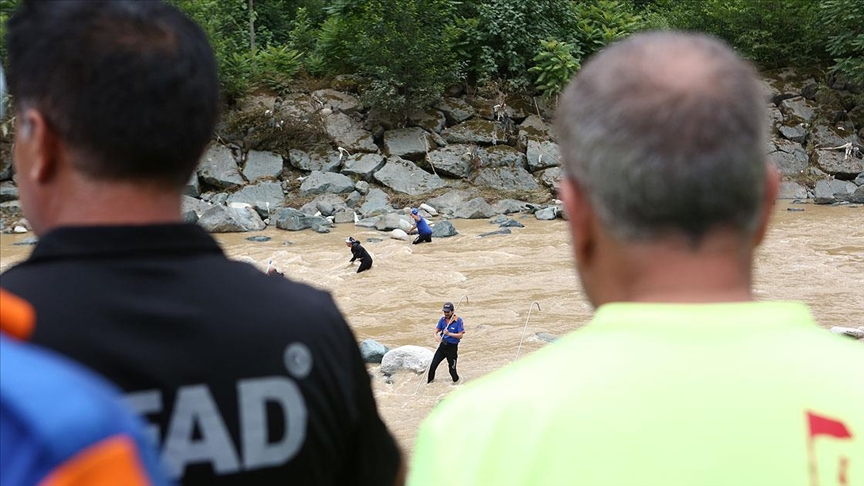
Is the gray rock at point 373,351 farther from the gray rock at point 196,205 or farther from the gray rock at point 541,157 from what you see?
the gray rock at point 541,157

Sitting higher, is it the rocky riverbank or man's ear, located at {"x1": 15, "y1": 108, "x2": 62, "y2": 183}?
man's ear, located at {"x1": 15, "y1": 108, "x2": 62, "y2": 183}

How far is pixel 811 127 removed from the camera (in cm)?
2566

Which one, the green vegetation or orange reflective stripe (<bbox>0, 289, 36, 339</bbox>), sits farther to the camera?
the green vegetation

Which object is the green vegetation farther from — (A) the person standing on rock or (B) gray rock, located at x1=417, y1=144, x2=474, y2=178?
(A) the person standing on rock

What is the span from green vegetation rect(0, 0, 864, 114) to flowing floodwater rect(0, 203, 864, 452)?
669 cm

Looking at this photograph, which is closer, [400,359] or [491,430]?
[491,430]

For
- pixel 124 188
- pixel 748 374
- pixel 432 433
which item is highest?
pixel 124 188

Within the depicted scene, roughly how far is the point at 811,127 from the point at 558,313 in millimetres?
17506

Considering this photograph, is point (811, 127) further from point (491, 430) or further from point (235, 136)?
point (491, 430)

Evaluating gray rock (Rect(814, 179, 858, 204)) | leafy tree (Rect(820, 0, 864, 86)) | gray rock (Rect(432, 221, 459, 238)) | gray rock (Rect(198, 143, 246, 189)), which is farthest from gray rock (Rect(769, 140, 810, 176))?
gray rock (Rect(198, 143, 246, 189))

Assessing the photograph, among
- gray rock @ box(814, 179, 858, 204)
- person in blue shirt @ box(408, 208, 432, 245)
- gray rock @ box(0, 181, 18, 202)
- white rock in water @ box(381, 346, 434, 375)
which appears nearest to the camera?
white rock in water @ box(381, 346, 434, 375)

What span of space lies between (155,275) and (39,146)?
0.28 meters

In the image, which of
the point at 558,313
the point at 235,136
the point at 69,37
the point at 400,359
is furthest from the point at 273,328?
the point at 235,136

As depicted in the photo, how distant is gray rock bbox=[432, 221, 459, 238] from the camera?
18328 mm
